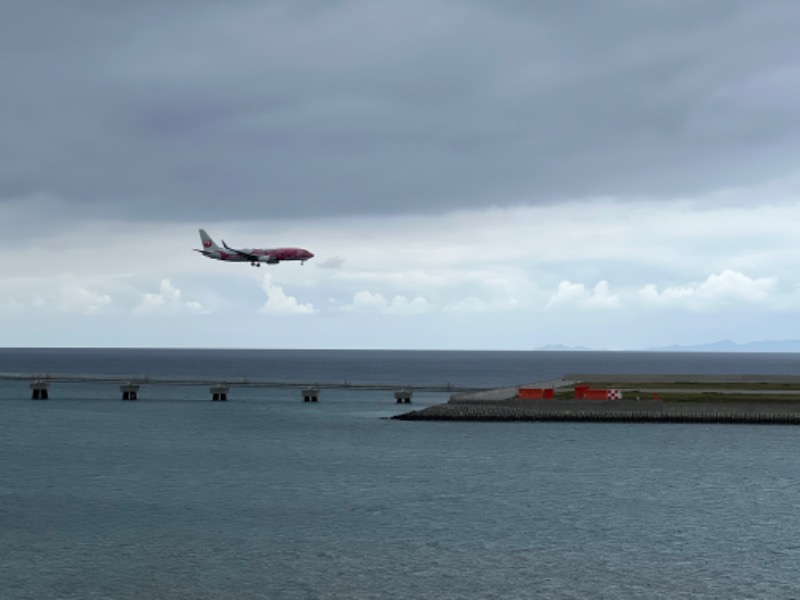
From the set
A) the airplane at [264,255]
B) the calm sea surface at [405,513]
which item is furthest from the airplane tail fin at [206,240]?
the calm sea surface at [405,513]

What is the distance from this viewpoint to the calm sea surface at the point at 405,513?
132ft

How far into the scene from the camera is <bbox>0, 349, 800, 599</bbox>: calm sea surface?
132 feet

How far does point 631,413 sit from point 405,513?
161 ft

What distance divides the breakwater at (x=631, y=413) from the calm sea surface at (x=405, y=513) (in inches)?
54.9

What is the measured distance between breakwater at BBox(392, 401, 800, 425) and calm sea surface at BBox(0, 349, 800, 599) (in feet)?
4.58

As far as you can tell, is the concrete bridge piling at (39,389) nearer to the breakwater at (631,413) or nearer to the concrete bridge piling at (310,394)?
the concrete bridge piling at (310,394)

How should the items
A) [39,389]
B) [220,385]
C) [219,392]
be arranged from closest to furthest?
[220,385]
[219,392]
[39,389]

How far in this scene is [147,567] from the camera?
42.1 meters

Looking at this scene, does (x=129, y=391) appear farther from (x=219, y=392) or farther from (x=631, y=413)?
(x=631, y=413)

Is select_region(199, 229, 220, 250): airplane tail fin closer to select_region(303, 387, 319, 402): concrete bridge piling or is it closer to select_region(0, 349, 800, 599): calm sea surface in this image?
select_region(303, 387, 319, 402): concrete bridge piling

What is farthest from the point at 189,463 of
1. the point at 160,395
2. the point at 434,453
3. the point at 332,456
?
the point at 160,395

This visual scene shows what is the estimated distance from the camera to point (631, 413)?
98875 millimetres

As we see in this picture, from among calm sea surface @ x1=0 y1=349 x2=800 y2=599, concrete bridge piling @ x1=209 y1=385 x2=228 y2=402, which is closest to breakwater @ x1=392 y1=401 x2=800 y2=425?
calm sea surface @ x1=0 y1=349 x2=800 y2=599

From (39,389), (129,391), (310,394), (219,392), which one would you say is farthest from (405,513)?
(39,389)
